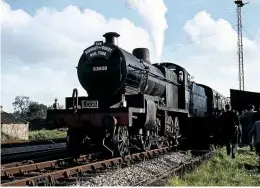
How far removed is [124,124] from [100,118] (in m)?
0.74

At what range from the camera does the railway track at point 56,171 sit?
7.16 metres

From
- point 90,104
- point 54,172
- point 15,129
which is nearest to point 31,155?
point 90,104

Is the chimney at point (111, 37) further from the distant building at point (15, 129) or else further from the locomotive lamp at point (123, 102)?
the distant building at point (15, 129)

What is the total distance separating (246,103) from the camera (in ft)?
73.2

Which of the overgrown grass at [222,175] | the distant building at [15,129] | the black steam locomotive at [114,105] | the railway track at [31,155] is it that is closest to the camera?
the overgrown grass at [222,175]

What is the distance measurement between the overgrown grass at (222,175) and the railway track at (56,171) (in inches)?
31.5

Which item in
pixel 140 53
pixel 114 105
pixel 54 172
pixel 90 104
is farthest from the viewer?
pixel 140 53

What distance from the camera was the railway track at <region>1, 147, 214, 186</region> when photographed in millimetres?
7156

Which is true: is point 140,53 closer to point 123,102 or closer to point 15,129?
point 123,102

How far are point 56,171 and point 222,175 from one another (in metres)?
3.81

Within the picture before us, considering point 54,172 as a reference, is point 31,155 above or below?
below

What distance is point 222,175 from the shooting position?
333 inches

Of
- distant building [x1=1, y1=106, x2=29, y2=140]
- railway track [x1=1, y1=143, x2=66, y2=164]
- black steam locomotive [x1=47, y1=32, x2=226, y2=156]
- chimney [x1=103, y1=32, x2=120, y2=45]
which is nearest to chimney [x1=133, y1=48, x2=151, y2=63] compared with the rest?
black steam locomotive [x1=47, y1=32, x2=226, y2=156]

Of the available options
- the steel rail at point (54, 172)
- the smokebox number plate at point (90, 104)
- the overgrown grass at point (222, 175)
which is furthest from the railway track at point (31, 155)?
the overgrown grass at point (222, 175)
